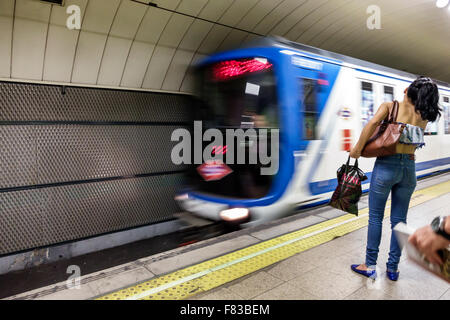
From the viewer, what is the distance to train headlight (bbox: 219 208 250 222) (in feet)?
12.8

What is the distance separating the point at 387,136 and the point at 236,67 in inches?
91.1

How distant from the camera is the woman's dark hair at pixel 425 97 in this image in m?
2.60

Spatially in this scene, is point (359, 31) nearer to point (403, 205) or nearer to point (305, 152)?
point (305, 152)

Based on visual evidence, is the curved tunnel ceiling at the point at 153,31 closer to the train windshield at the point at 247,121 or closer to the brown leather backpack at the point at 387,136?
the train windshield at the point at 247,121

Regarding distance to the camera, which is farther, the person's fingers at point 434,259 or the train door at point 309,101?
the train door at point 309,101

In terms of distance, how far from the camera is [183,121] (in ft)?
22.8

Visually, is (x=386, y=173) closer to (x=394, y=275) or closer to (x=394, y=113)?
(x=394, y=113)

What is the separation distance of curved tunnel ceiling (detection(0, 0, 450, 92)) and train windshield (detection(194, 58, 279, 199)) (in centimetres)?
186

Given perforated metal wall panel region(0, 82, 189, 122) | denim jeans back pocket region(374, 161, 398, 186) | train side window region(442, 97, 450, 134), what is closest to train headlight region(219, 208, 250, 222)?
denim jeans back pocket region(374, 161, 398, 186)

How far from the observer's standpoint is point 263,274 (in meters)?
3.13

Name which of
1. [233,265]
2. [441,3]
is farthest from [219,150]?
[441,3]

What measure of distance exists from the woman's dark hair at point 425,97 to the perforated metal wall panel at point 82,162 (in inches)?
138
